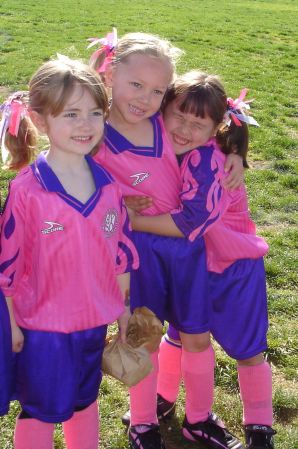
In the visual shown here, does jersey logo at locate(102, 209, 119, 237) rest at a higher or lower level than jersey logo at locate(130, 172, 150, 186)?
lower

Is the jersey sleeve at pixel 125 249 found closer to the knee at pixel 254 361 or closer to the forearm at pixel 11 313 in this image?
the forearm at pixel 11 313

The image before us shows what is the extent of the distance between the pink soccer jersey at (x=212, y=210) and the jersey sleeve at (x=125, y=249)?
202 mm

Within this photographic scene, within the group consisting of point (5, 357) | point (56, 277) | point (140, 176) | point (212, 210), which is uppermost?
point (140, 176)

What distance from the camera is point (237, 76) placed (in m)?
11.2

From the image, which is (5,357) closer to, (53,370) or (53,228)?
(53,370)

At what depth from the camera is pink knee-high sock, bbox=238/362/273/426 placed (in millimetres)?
2877

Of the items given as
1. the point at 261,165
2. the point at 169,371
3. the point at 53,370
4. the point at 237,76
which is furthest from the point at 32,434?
the point at 237,76

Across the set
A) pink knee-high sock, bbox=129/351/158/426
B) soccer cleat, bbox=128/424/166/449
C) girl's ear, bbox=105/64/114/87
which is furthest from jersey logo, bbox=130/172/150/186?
soccer cleat, bbox=128/424/166/449

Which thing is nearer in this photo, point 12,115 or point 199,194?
point 12,115

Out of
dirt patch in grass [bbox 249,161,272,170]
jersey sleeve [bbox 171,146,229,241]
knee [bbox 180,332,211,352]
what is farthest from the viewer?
dirt patch in grass [bbox 249,161,272,170]

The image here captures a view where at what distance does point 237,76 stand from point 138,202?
30.1 ft

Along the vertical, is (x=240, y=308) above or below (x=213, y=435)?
above

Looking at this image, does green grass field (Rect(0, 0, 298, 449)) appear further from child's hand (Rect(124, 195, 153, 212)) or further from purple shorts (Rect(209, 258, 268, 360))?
child's hand (Rect(124, 195, 153, 212))

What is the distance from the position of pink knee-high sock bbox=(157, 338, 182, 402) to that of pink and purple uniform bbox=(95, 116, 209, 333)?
0.37 meters
